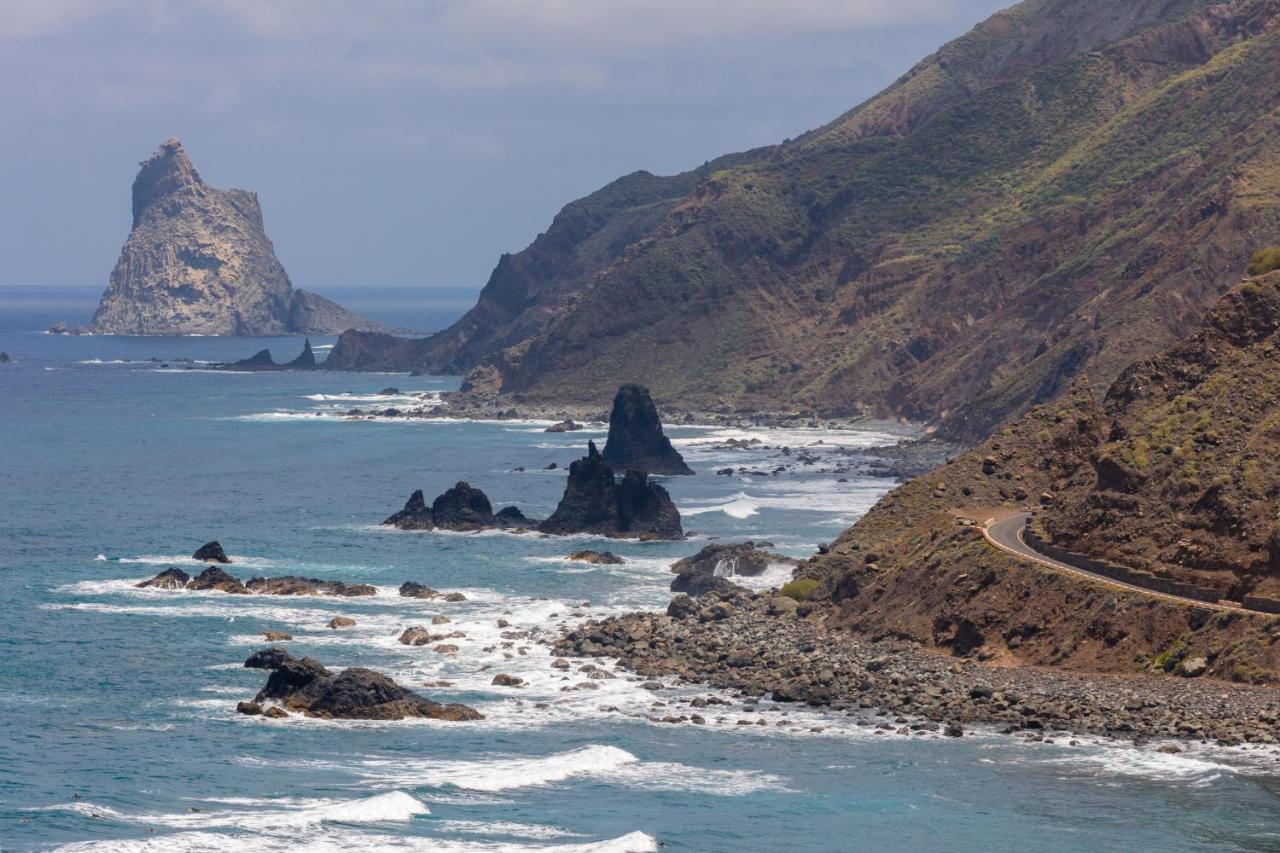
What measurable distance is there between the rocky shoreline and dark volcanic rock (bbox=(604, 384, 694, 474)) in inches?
2782

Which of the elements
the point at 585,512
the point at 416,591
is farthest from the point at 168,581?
the point at 585,512

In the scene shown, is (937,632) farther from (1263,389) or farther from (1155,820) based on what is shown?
(1155,820)

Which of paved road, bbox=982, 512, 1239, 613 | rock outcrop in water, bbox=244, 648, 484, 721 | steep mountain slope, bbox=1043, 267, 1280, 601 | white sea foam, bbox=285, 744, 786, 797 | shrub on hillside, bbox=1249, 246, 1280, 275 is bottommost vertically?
white sea foam, bbox=285, 744, 786, 797

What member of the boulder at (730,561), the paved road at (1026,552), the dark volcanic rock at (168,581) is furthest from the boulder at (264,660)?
the paved road at (1026,552)

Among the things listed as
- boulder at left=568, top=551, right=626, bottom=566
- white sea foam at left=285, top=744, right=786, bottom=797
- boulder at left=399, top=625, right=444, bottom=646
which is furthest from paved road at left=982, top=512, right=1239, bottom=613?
boulder at left=568, top=551, right=626, bottom=566

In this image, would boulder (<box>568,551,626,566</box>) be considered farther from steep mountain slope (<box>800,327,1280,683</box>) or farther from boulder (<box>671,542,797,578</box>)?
steep mountain slope (<box>800,327,1280,683</box>)

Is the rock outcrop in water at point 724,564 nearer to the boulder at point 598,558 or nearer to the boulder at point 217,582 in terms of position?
the boulder at point 598,558

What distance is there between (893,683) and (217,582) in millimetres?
40361

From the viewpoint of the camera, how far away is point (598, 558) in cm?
10900

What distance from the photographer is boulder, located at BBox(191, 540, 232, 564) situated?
348ft

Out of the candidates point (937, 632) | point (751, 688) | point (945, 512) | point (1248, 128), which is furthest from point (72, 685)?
point (1248, 128)

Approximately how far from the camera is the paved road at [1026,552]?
68375mm

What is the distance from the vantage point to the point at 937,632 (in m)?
74.6

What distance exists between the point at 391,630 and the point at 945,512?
82.8 feet
